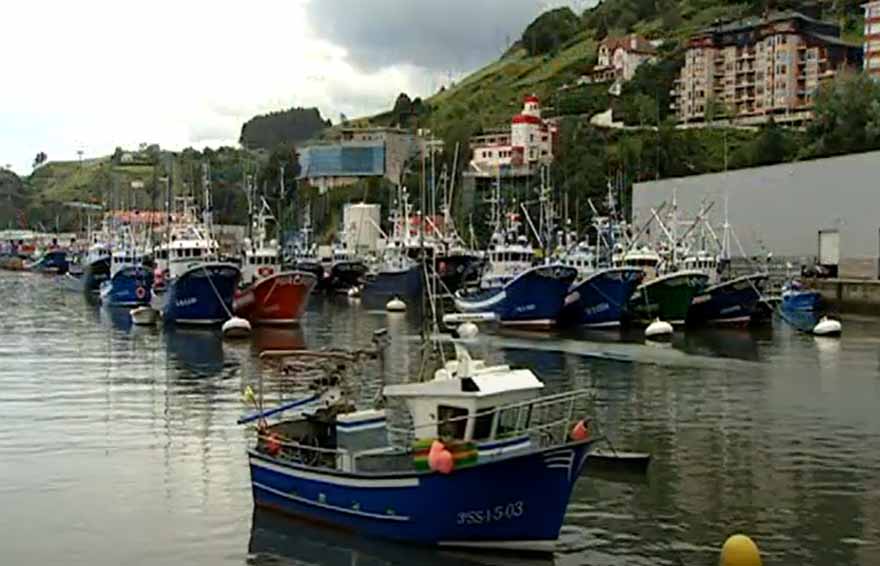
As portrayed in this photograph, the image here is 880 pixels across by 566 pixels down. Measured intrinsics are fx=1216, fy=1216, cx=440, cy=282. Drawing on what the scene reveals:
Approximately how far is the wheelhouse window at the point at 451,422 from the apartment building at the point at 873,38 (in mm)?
127917

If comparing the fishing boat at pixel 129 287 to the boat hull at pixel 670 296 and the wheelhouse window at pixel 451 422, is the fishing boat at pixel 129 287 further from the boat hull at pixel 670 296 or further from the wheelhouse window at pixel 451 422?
the wheelhouse window at pixel 451 422

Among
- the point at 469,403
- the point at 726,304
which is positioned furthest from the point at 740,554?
the point at 726,304

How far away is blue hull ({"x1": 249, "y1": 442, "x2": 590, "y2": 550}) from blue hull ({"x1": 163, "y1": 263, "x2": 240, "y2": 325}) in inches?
1615

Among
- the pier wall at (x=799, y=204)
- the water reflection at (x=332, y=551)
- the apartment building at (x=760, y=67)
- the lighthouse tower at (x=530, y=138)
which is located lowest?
the water reflection at (x=332, y=551)

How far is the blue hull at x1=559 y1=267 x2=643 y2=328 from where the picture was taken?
194 feet

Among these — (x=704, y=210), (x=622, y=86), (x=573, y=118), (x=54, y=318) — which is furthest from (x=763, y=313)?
(x=622, y=86)

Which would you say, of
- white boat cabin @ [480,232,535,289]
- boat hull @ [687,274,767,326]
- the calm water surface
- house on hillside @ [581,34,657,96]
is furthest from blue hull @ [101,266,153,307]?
house on hillside @ [581,34,657,96]

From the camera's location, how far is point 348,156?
Result: 7057 inches

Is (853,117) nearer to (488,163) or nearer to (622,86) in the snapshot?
(488,163)

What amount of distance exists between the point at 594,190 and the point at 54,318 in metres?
59.6

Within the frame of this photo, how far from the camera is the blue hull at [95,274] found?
95.7 metres

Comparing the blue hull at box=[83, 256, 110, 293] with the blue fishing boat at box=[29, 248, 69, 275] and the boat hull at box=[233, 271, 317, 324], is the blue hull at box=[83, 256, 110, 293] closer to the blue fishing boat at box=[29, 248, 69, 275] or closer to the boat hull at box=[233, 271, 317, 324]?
the boat hull at box=[233, 271, 317, 324]

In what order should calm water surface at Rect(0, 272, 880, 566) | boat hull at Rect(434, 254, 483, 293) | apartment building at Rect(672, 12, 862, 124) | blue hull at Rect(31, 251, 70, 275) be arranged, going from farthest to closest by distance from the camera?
1. apartment building at Rect(672, 12, 862, 124)
2. blue hull at Rect(31, 251, 70, 275)
3. boat hull at Rect(434, 254, 483, 293)
4. calm water surface at Rect(0, 272, 880, 566)

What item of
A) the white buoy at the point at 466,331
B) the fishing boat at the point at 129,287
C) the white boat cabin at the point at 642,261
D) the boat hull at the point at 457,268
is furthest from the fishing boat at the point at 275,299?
the boat hull at the point at 457,268
